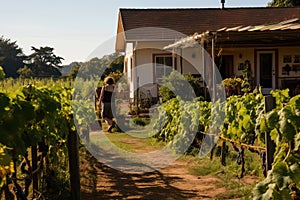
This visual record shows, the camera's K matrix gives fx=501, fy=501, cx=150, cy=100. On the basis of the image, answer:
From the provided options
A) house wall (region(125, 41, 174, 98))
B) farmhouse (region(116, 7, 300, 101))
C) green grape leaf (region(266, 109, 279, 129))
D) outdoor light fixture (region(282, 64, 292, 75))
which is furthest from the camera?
house wall (region(125, 41, 174, 98))

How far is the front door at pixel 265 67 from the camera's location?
70.6 ft

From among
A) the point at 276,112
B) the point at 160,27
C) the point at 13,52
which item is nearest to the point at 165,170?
the point at 276,112

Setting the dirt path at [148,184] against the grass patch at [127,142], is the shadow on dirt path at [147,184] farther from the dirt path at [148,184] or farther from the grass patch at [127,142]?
the grass patch at [127,142]

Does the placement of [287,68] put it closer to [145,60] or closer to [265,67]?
[265,67]

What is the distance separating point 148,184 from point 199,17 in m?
19.6

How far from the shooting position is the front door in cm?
2153

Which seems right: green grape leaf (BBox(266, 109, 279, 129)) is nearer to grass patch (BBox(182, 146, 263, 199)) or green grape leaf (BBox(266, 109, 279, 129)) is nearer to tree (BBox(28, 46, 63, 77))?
grass patch (BBox(182, 146, 263, 199))

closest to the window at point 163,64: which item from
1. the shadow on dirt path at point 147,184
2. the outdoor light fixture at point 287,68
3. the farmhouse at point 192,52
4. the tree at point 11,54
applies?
the farmhouse at point 192,52

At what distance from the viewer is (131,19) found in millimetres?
25219

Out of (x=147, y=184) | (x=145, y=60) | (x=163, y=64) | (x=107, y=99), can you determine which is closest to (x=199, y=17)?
(x=163, y=64)

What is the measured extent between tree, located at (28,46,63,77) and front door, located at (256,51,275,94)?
3046 centimetres

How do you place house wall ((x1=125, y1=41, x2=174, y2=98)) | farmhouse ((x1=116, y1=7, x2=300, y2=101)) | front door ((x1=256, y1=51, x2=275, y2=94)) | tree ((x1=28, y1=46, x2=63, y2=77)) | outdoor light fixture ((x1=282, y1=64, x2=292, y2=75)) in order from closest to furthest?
farmhouse ((x1=116, y1=7, x2=300, y2=101)) < outdoor light fixture ((x1=282, y1=64, x2=292, y2=75)) < front door ((x1=256, y1=51, x2=275, y2=94)) < house wall ((x1=125, y1=41, x2=174, y2=98)) < tree ((x1=28, y1=46, x2=63, y2=77))

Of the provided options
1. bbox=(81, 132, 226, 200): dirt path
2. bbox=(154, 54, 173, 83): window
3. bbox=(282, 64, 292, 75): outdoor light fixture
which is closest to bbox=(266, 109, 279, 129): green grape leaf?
bbox=(81, 132, 226, 200): dirt path

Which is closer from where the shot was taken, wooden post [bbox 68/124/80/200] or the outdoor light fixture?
wooden post [bbox 68/124/80/200]
